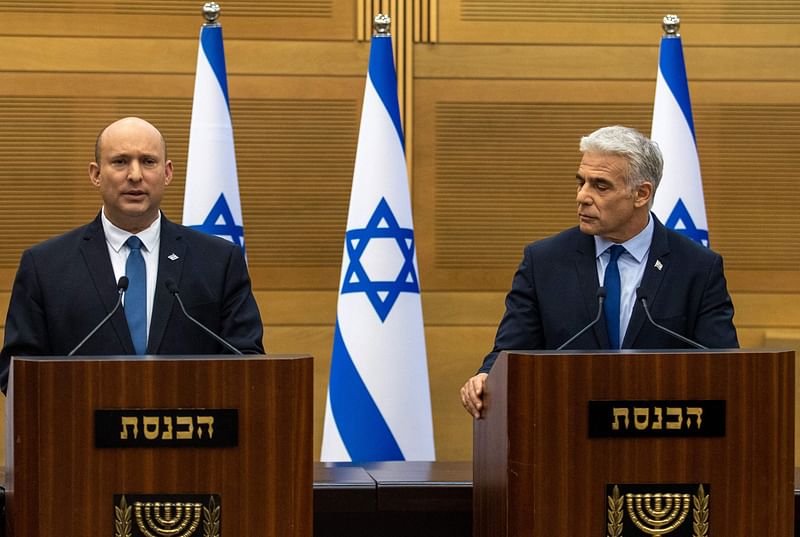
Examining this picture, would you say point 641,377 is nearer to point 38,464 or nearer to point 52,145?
point 38,464

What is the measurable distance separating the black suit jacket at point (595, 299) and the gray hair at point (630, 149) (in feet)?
0.47

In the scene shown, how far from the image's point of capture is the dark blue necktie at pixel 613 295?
3127 mm

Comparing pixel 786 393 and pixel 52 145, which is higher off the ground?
pixel 52 145

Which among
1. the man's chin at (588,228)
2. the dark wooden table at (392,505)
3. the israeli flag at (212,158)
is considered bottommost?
the dark wooden table at (392,505)

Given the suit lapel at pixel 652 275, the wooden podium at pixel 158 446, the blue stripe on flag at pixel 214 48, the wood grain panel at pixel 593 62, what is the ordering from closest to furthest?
1. the wooden podium at pixel 158 446
2. the suit lapel at pixel 652 275
3. the blue stripe on flag at pixel 214 48
4. the wood grain panel at pixel 593 62

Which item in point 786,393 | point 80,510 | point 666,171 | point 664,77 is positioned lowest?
point 80,510

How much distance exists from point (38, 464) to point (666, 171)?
11.1 ft

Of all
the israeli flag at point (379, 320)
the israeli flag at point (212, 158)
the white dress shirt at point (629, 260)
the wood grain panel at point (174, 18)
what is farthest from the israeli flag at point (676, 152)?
the white dress shirt at point (629, 260)

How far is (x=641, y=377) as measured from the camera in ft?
8.18

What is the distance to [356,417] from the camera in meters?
4.95

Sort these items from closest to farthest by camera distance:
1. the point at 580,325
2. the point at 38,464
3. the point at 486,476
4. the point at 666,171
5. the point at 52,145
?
the point at 38,464 → the point at 486,476 → the point at 580,325 → the point at 666,171 → the point at 52,145

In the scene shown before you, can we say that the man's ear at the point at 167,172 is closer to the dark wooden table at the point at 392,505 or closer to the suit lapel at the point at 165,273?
the suit lapel at the point at 165,273

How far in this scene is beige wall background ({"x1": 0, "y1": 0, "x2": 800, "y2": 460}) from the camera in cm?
591

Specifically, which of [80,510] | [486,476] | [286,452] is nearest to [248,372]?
[286,452]
